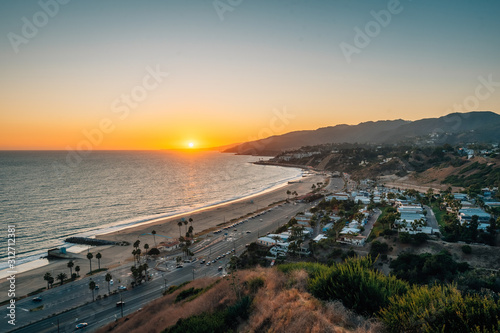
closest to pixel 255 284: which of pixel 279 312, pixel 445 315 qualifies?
pixel 279 312

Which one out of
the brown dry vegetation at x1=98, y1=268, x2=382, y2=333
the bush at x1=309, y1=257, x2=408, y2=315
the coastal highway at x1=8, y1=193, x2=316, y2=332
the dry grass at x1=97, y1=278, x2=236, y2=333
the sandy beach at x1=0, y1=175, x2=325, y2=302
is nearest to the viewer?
the brown dry vegetation at x1=98, y1=268, x2=382, y2=333

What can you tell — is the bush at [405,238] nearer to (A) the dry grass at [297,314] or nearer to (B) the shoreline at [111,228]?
(A) the dry grass at [297,314]

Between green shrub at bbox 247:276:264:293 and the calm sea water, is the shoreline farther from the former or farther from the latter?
green shrub at bbox 247:276:264:293

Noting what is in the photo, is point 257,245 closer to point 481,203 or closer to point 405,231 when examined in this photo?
point 405,231

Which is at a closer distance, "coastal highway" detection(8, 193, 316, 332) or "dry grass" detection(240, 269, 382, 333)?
"dry grass" detection(240, 269, 382, 333)

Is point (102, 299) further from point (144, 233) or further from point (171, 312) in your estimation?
point (144, 233)

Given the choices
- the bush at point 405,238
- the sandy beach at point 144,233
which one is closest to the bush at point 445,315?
the bush at point 405,238

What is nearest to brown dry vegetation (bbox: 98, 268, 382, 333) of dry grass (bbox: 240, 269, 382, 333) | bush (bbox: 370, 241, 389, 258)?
dry grass (bbox: 240, 269, 382, 333)
